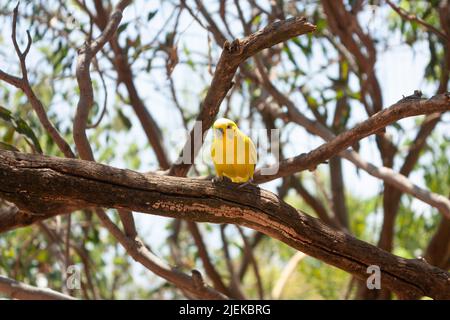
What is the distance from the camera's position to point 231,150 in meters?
3.46

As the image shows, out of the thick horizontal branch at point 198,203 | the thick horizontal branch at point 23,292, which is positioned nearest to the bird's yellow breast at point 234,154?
the thick horizontal branch at point 198,203

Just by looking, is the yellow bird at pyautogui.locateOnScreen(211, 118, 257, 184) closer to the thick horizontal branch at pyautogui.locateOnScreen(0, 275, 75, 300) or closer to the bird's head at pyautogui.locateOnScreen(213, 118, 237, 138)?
the bird's head at pyautogui.locateOnScreen(213, 118, 237, 138)

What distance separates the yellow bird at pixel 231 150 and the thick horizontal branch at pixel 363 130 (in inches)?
19.3

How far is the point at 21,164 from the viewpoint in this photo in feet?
8.91

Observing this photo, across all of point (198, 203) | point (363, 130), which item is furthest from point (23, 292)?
point (363, 130)

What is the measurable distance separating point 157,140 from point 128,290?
4192 millimetres

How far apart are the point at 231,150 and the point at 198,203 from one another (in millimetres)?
567

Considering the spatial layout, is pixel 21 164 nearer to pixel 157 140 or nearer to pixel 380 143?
pixel 157 140

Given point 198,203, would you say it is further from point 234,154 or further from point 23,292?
point 23,292

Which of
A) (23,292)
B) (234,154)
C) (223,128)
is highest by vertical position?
(223,128)

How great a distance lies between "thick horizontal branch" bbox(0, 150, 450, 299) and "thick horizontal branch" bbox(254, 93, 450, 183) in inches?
24.5

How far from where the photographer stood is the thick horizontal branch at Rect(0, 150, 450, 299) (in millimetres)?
2744
